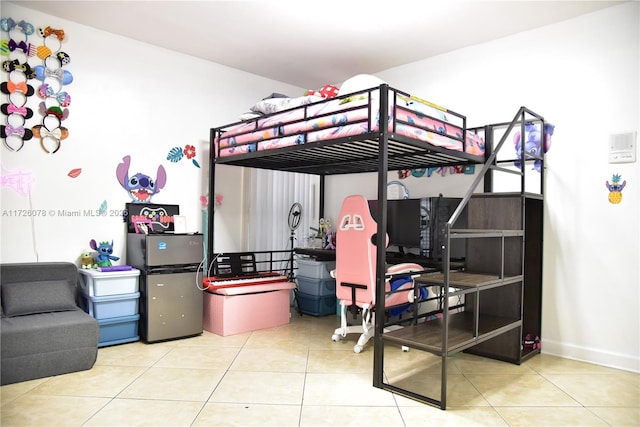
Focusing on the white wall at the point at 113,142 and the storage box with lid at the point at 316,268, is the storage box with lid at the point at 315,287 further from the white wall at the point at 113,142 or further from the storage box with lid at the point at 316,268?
the white wall at the point at 113,142

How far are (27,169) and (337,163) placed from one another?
2.79 metres

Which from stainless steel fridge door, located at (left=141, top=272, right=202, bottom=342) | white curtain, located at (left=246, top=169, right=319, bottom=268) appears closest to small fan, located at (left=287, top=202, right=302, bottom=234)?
white curtain, located at (left=246, top=169, right=319, bottom=268)

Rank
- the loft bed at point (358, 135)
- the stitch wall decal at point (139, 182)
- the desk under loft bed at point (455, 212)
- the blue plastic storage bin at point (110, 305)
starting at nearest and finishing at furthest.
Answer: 1. the desk under loft bed at point (455, 212)
2. the loft bed at point (358, 135)
3. the blue plastic storage bin at point (110, 305)
4. the stitch wall decal at point (139, 182)

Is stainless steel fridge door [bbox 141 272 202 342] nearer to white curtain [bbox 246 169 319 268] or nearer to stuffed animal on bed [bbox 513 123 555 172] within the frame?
white curtain [bbox 246 169 319 268]

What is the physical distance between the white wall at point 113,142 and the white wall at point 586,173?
3064 millimetres

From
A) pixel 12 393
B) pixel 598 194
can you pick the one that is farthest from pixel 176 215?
pixel 598 194

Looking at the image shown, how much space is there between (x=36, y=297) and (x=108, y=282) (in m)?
0.51

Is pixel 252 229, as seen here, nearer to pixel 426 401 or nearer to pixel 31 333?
pixel 31 333

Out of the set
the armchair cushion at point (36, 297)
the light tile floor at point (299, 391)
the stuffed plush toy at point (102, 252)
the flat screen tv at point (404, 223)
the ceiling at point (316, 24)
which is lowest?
the light tile floor at point (299, 391)

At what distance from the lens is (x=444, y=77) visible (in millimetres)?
4461

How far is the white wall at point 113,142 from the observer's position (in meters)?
3.61

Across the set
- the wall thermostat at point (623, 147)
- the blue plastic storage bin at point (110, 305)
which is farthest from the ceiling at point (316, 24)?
the blue plastic storage bin at point (110, 305)

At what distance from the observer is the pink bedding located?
3022 millimetres

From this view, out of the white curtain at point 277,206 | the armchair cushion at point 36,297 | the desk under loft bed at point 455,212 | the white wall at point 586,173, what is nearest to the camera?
the desk under loft bed at point 455,212
